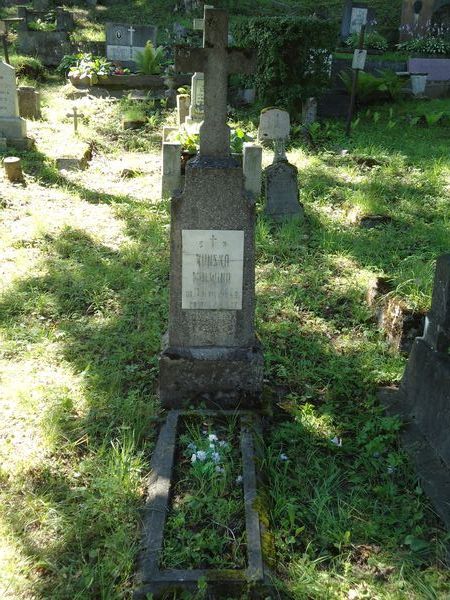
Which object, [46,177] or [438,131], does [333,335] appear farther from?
[438,131]

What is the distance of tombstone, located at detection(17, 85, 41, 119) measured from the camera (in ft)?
37.2

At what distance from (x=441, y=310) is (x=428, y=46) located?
15494 millimetres

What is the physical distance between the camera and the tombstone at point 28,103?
Answer: 37.2 feet

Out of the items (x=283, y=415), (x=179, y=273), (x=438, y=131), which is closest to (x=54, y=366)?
(x=179, y=273)

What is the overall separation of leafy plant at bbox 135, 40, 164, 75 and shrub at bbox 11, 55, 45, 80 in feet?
8.32

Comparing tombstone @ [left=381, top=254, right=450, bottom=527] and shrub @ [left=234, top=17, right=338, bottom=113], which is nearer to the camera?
tombstone @ [left=381, top=254, right=450, bottom=527]

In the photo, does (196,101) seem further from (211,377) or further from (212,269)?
(211,377)

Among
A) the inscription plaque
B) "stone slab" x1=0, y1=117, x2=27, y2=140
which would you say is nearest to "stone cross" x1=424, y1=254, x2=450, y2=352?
the inscription plaque

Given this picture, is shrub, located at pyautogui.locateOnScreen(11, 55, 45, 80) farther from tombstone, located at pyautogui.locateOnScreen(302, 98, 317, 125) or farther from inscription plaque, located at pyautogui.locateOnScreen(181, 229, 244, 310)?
inscription plaque, located at pyautogui.locateOnScreen(181, 229, 244, 310)

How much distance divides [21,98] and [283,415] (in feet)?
32.3

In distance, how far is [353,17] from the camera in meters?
18.5

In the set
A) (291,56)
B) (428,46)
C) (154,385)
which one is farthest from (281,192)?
(428,46)

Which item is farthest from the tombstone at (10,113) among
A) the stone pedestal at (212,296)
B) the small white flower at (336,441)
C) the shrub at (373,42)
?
the shrub at (373,42)

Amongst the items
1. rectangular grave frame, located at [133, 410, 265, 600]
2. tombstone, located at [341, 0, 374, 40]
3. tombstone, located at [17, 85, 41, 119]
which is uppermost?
tombstone, located at [341, 0, 374, 40]
